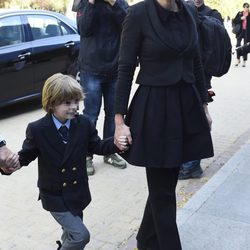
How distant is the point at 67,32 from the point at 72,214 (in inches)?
250

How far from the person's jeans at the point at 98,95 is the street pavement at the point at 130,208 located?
1.72 feet

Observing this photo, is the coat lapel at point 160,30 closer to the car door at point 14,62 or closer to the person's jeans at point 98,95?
the person's jeans at point 98,95

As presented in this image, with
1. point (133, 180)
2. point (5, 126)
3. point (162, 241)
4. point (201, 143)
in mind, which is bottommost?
point (5, 126)

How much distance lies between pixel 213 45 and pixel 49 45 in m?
4.41

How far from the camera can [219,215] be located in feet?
13.0

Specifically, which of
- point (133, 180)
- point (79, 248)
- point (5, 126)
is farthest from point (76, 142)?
point (5, 126)

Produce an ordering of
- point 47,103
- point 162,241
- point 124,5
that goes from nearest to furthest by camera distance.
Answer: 1. point 47,103
2. point 162,241
3. point 124,5

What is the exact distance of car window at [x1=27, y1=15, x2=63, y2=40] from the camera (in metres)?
8.07

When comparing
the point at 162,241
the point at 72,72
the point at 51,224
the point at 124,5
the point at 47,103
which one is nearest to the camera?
the point at 47,103

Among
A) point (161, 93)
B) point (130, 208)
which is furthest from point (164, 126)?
point (130, 208)

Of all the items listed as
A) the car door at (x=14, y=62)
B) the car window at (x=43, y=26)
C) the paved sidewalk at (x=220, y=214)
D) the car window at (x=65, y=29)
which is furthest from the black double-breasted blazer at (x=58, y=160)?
the car window at (x=65, y=29)

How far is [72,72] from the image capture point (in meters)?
8.71

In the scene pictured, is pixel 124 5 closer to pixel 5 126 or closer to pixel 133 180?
pixel 133 180

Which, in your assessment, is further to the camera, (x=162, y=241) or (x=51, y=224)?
(x=51, y=224)
